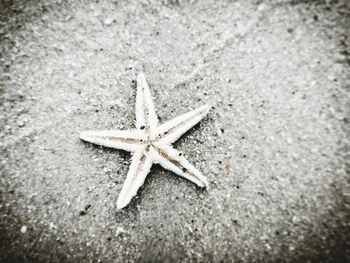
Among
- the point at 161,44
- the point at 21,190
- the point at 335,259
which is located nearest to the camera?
the point at 335,259

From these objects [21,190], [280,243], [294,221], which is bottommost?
[21,190]

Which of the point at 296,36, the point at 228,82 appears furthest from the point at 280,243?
the point at 296,36

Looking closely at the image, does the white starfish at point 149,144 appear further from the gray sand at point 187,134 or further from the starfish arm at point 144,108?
the gray sand at point 187,134

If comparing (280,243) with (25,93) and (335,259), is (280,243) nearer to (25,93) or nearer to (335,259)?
(335,259)

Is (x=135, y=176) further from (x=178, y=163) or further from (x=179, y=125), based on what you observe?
(x=179, y=125)

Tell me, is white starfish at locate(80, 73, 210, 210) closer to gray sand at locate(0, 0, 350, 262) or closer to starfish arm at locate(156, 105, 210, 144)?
starfish arm at locate(156, 105, 210, 144)

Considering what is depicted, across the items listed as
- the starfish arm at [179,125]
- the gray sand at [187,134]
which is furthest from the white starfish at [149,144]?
the gray sand at [187,134]
